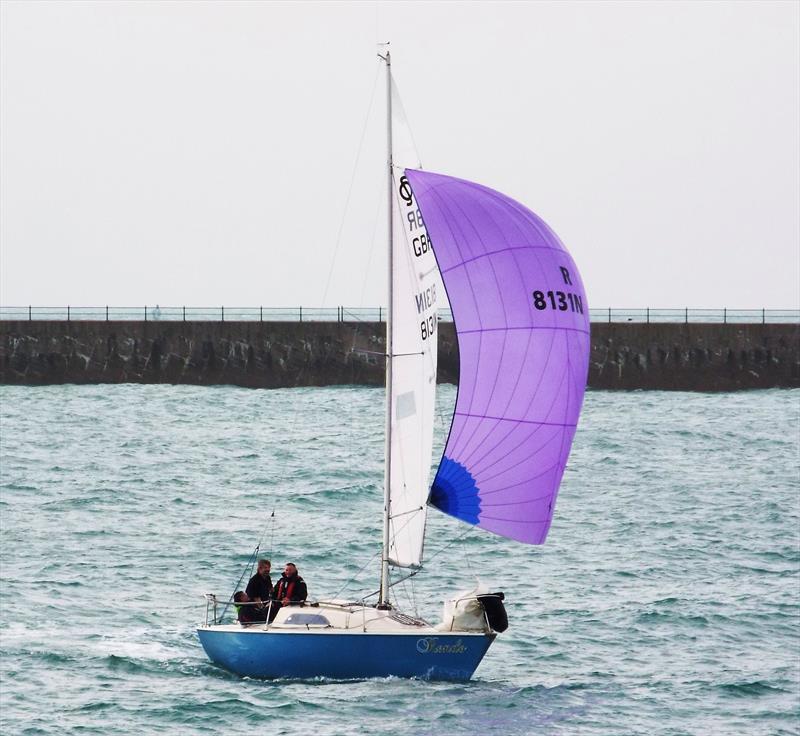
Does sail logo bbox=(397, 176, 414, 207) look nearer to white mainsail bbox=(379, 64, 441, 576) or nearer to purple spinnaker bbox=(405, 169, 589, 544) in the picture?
white mainsail bbox=(379, 64, 441, 576)

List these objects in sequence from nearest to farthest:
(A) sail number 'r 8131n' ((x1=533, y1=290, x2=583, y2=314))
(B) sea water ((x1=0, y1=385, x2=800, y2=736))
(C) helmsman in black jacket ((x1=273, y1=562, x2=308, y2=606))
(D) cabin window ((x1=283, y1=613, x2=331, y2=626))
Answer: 1. (A) sail number 'r 8131n' ((x1=533, y1=290, x2=583, y2=314))
2. (B) sea water ((x1=0, y1=385, x2=800, y2=736))
3. (D) cabin window ((x1=283, y1=613, x2=331, y2=626))
4. (C) helmsman in black jacket ((x1=273, y1=562, x2=308, y2=606))

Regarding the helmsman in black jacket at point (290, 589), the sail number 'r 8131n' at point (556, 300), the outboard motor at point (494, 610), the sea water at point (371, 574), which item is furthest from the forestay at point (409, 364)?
the sea water at point (371, 574)

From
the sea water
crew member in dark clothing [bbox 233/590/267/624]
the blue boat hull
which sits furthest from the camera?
crew member in dark clothing [bbox 233/590/267/624]

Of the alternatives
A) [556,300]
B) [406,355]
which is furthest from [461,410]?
[556,300]

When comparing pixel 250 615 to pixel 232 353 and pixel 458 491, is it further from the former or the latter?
pixel 232 353

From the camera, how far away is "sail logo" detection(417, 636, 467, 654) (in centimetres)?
1836

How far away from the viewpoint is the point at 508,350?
57.6ft

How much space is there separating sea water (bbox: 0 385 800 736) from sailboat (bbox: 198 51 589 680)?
1.66ft

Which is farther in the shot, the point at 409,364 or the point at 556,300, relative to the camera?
the point at 409,364

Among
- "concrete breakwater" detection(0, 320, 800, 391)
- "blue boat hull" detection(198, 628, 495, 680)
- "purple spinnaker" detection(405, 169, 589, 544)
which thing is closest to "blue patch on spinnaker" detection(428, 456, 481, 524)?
"purple spinnaker" detection(405, 169, 589, 544)

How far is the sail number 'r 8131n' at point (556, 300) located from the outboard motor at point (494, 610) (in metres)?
3.57

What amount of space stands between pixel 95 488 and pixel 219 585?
38.8 feet

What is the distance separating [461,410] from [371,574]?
28.9 feet

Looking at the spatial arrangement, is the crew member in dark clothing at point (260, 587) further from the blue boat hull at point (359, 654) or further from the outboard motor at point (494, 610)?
the outboard motor at point (494, 610)
